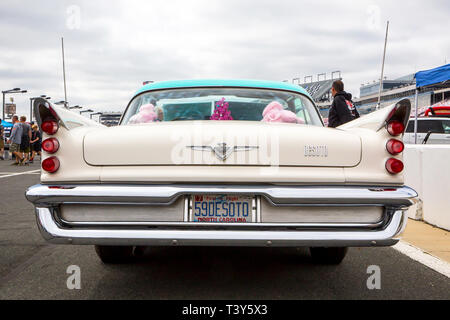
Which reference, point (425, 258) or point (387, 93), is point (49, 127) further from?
point (387, 93)

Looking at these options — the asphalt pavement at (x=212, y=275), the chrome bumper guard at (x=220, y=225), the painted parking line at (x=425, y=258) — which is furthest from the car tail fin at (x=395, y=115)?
the painted parking line at (x=425, y=258)

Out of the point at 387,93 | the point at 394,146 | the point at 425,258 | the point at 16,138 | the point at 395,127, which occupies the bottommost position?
the point at 425,258

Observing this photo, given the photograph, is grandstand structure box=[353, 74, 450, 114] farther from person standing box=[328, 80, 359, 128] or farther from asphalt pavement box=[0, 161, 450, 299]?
asphalt pavement box=[0, 161, 450, 299]

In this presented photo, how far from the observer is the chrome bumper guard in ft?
8.84

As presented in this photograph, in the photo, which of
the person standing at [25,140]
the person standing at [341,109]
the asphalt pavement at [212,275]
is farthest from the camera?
the person standing at [25,140]

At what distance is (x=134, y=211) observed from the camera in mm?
2777

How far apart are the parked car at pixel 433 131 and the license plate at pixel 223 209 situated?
46.8 ft

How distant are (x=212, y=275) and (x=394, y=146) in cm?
155

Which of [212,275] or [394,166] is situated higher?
[394,166]

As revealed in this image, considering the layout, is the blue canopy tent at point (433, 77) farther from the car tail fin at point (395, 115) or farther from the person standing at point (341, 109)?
the car tail fin at point (395, 115)

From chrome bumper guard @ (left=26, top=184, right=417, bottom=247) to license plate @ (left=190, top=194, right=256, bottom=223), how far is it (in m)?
0.04

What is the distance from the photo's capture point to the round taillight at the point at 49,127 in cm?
293

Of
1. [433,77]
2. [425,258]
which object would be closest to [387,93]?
[433,77]

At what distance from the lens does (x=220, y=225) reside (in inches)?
107
